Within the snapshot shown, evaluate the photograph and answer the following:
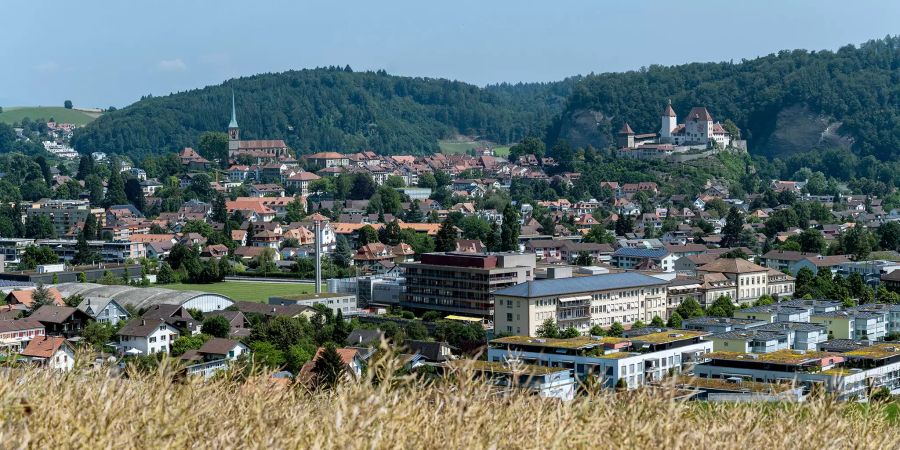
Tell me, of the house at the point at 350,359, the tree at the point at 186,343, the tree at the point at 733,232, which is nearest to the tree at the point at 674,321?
the house at the point at 350,359

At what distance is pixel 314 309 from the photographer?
1873cm

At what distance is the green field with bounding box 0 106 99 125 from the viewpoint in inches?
2788

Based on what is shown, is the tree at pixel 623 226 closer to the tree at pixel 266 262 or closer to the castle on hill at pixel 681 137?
the tree at pixel 266 262

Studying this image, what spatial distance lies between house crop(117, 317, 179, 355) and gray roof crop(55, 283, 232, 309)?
2.61 m

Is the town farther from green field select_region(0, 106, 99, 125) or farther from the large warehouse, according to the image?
green field select_region(0, 106, 99, 125)

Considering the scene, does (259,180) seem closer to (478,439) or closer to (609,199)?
(609,199)

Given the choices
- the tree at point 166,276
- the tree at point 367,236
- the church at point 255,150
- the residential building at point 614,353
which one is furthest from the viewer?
the church at point 255,150

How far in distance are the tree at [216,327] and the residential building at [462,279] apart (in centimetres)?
376

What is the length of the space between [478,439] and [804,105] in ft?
154

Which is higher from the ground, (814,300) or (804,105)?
(804,105)

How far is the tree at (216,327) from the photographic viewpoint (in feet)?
56.0

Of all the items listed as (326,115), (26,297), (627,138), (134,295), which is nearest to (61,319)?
(134,295)

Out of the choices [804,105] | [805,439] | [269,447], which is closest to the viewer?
[269,447]

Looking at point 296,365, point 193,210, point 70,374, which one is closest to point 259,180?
point 193,210
